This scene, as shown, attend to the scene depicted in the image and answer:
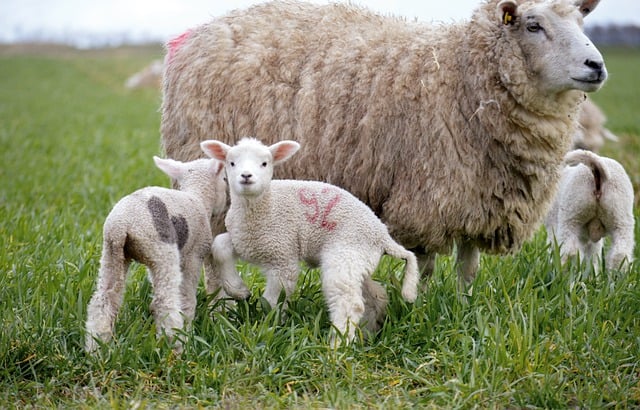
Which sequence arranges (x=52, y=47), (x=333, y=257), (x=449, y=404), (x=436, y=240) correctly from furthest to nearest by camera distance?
(x=52, y=47) → (x=436, y=240) → (x=333, y=257) → (x=449, y=404)

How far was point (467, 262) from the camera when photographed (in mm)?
4805

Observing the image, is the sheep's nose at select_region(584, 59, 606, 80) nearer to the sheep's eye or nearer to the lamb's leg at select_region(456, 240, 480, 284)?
the sheep's eye

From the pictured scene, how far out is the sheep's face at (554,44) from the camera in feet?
13.7

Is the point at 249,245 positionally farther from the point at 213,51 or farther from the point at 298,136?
the point at 213,51

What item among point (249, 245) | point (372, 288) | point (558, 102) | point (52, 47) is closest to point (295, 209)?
point (249, 245)

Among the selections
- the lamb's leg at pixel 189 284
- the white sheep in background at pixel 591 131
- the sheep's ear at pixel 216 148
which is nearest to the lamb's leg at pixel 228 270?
the lamb's leg at pixel 189 284

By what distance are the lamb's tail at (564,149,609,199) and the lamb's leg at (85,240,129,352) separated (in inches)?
97.6

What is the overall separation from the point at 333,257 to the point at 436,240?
804 millimetres

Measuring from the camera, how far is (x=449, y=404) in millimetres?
3479

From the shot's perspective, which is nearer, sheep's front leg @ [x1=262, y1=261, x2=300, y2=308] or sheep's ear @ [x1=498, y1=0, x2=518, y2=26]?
sheep's front leg @ [x1=262, y1=261, x2=300, y2=308]

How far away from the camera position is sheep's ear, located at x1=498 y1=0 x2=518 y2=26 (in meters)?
4.38

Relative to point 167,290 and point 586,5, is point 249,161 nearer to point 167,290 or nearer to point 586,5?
point 167,290

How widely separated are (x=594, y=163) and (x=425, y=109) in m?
1.03

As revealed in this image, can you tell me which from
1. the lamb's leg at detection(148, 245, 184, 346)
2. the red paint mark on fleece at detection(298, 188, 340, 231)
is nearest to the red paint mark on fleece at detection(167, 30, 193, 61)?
the red paint mark on fleece at detection(298, 188, 340, 231)
